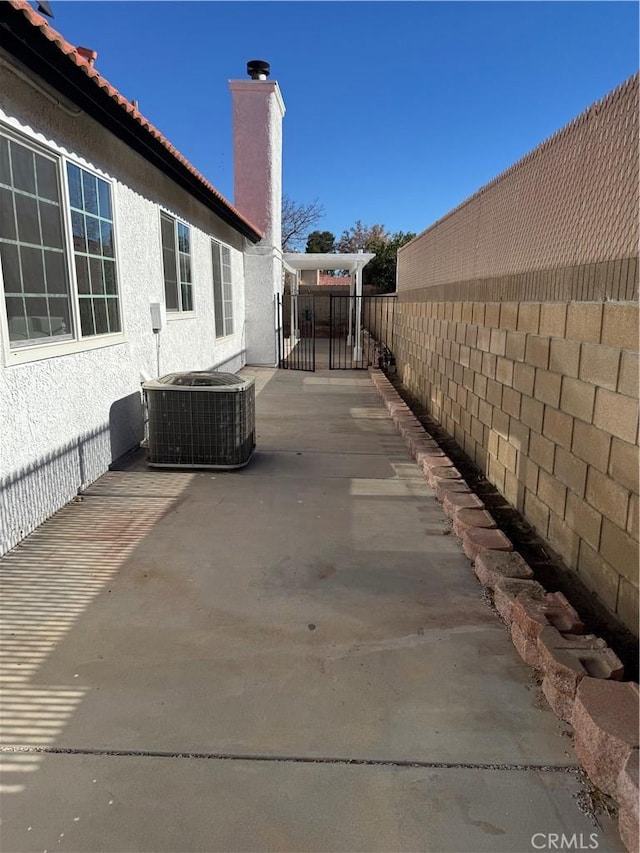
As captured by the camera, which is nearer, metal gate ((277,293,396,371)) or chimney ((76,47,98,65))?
chimney ((76,47,98,65))

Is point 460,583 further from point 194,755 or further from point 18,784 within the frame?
point 18,784

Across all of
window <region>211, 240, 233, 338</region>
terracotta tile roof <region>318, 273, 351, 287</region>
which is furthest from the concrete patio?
terracotta tile roof <region>318, 273, 351, 287</region>

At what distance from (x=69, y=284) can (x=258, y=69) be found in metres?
12.2

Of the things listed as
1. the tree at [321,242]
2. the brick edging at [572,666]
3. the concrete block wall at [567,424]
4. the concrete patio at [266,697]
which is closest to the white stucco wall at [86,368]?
the concrete patio at [266,697]

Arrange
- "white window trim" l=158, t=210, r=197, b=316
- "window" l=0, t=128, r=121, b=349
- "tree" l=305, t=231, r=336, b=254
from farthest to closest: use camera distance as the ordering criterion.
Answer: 1. "tree" l=305, t=231, r=336, b=254
2. "white window trim" l=158, t=210, r=197, b=316
3. "window" l=0, t=128, r=121, b=349

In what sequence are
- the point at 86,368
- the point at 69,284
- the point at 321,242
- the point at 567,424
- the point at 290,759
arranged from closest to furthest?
the point at 290,759, the point at 567,424, the point at 69,284, the point at 86,368, the point at 321,242

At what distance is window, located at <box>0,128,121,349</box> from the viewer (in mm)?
4109

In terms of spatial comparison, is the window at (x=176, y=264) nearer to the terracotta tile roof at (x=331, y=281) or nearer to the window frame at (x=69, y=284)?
the window frame at (x=69, y=284)

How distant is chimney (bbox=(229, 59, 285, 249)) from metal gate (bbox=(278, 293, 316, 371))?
2.36 m

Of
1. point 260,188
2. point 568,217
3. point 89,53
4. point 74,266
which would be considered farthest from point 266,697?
point 260,188

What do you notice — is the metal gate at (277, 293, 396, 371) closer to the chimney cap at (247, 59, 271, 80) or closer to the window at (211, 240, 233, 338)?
the window at (211, 240, 233, 338)

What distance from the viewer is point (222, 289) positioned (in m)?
12.2

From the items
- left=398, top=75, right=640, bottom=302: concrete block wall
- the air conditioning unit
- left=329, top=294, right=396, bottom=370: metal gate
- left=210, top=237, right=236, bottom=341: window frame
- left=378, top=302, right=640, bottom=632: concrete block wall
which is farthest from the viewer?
left=329, top=294, right=396, bottom=370: metal gate

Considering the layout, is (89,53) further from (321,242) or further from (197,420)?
(321,242)
